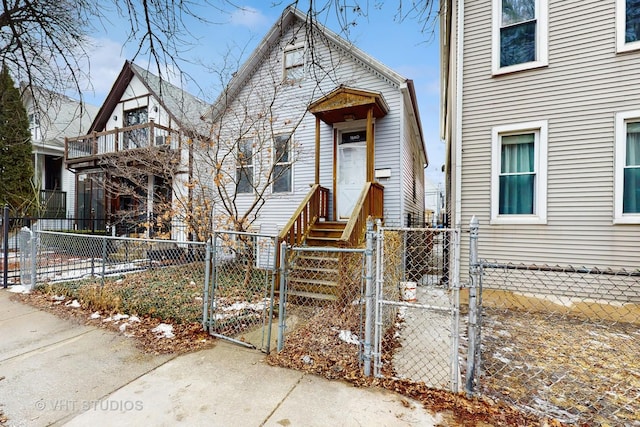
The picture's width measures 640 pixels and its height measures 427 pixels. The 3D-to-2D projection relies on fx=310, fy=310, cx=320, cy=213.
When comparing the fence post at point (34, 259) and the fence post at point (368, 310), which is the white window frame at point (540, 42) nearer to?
the fence post at point (368, 310)

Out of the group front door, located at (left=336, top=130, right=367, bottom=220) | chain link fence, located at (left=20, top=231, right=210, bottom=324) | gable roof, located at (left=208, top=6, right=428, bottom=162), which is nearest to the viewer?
chain link fence, located at (left=20, top=231, right=210, bottom=324)

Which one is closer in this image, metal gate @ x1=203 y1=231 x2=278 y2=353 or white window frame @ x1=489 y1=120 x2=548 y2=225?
metal gate @ x1=203 y1=231 x2=278 y2=353

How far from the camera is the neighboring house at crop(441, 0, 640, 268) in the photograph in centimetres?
517

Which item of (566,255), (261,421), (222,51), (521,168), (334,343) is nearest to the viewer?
(261,421)

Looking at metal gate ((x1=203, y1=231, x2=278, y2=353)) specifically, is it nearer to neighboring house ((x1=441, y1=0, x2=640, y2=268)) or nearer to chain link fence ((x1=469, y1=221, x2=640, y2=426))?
chain link fence ((x1=469, y1=221, x2=640, y2=426))

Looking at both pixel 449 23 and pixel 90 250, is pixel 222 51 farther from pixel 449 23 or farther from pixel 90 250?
pixel 449 23

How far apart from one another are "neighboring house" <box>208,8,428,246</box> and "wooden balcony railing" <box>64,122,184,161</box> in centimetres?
255

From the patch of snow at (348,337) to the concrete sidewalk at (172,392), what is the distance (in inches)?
32.2

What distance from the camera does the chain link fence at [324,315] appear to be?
3.21 metres

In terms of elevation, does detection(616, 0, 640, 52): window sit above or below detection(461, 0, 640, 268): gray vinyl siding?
above

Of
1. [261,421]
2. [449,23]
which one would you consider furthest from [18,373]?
[449,23]

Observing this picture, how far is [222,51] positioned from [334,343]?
702 centimetres

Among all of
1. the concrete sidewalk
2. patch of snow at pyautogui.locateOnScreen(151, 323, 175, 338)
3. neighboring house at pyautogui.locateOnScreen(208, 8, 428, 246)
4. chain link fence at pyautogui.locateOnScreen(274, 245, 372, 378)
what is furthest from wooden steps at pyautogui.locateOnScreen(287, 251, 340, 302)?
the concrete sidewalk

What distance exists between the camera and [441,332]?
433 cm
